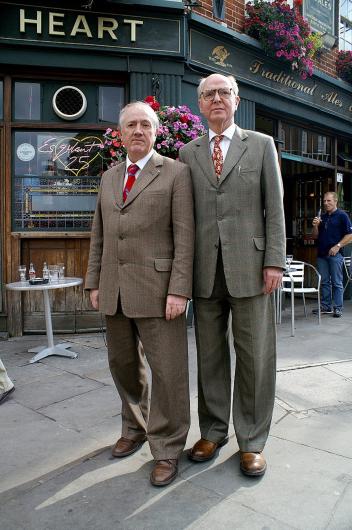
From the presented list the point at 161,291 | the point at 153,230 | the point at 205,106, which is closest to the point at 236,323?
the point at 161,291

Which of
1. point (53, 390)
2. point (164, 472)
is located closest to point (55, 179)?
point (53, 390)

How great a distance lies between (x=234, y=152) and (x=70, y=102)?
4019mm

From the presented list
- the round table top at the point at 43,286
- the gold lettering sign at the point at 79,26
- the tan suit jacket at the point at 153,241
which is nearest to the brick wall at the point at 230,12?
the gold lettering sign at the point at 79,26

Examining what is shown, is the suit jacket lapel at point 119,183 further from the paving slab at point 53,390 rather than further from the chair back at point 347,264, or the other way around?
the chair back at point 347,264

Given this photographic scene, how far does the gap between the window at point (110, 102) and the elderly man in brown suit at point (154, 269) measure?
3.67 m

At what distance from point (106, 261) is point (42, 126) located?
12.6 ft

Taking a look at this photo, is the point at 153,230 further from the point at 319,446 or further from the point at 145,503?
the point at 319,446

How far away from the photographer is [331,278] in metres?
7.27

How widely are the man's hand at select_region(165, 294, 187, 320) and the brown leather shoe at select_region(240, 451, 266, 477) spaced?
83 centimetres

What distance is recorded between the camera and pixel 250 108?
6879 mm

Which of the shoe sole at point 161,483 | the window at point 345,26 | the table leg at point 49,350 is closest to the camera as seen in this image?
the shoe sole at point 161,483

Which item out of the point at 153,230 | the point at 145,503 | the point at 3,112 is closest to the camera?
the point at 145,503

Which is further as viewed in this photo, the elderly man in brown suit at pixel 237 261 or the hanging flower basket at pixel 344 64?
the hanging flower basket at pixel 344 64

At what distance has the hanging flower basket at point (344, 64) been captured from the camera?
844cm
